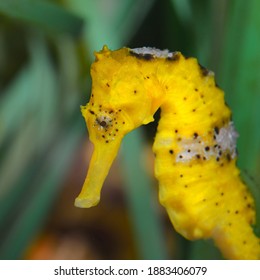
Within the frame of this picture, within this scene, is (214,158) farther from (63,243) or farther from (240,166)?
(63,243)

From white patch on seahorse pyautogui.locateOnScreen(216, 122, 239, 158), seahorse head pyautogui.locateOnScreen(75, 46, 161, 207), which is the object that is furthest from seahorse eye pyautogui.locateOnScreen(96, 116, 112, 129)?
white patch on seahorse pyautogui.locateOnScreen(216, 122, 239, 158)

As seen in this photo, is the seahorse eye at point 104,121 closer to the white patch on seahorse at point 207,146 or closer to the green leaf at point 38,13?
the white patch on seahorse at point 207,146

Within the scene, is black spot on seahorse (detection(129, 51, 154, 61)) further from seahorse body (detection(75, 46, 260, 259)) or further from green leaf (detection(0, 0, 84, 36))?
green leaf (detection(0, 0, 84, 36))

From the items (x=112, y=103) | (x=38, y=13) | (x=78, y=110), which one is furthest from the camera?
(x=78, y=110)

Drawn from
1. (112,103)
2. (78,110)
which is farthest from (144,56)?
(78,110)

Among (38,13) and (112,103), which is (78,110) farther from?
(112,103)

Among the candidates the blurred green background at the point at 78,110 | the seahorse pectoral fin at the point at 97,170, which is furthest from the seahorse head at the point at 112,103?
the blurred green background at the point at 78,110

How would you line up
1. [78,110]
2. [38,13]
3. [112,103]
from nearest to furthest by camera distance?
[112,103] → [38,13] → [78,110]

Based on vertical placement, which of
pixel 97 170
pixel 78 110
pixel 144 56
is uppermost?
pixel 144 56
